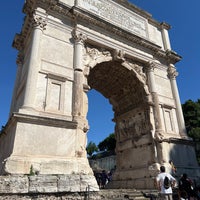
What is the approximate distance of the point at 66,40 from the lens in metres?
9.23

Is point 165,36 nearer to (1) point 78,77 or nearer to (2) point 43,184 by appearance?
(1) point 78,77

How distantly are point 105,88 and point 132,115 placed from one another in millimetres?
2534

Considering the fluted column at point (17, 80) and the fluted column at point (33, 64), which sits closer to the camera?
the fluted column at point (33, 64)

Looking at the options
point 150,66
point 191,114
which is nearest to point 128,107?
point 150,66

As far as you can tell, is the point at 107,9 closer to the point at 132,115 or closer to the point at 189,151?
the point at 132,115

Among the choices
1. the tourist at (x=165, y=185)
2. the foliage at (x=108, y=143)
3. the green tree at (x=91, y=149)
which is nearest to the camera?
the tourist at (x=165, y=185)

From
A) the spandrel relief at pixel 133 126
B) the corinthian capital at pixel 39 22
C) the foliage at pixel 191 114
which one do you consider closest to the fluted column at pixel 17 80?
the corinthian capital at pixel 39 22

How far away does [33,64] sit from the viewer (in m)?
7.66

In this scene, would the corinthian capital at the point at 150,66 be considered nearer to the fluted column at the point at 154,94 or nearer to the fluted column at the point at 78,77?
the fluted column at the point at 154,94

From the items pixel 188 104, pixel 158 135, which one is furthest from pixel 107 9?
pixel 188 104

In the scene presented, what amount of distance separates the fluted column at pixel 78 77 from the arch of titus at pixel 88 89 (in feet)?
0.14

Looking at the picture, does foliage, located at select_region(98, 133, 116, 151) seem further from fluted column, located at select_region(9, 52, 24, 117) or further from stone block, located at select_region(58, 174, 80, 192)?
stone block, located at select_region(58, 174, 80, 192)

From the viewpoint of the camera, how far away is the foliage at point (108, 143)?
135 feet

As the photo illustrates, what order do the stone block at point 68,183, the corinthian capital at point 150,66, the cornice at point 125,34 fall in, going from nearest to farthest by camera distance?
the stone block at point 68,183 < the cornice at point 125,34 < the corinthian capital at point 150,66
